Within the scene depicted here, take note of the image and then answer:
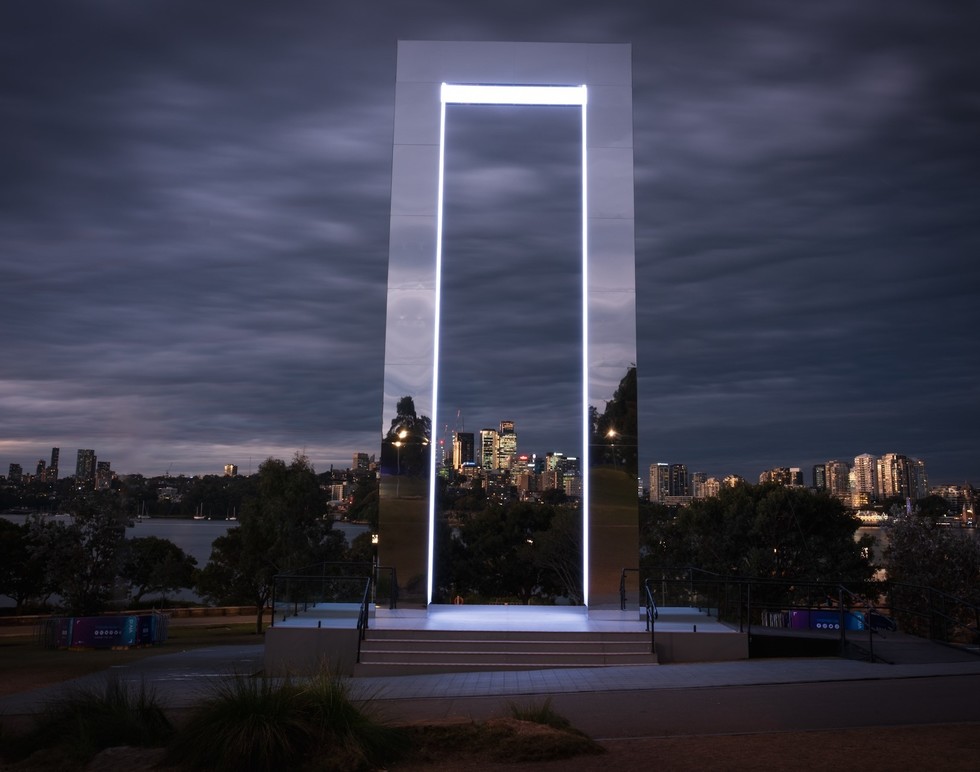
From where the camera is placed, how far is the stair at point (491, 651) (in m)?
11.5

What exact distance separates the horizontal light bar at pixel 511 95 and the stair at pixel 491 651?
29.9 ft

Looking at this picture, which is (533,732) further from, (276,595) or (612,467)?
(612,467)

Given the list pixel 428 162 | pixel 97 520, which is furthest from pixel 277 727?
pixel 97 520

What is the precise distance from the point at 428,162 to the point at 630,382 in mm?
5127

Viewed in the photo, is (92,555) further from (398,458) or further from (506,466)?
(398,458)

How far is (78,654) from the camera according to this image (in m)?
22.7

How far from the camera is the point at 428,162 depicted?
15.6 meters

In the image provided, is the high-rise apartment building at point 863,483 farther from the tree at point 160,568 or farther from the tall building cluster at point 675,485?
the tree at point 160,568

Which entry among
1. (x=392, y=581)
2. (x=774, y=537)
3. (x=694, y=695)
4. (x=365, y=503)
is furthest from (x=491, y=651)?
(x=365, y=503)

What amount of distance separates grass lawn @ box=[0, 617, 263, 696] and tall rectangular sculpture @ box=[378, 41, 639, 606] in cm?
654

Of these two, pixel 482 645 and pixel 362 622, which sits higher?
pixel 362 622

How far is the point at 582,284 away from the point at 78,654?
16.3 metres

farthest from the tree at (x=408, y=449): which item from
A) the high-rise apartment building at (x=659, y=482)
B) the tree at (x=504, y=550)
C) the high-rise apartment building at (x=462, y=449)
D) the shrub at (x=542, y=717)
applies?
the high-rise apartment building at (x=659, y=482)

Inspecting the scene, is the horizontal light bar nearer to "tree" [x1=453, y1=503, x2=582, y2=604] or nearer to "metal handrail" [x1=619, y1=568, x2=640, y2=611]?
"metal handrail" [x1=619, y1=568, x2=640, y2=611]
